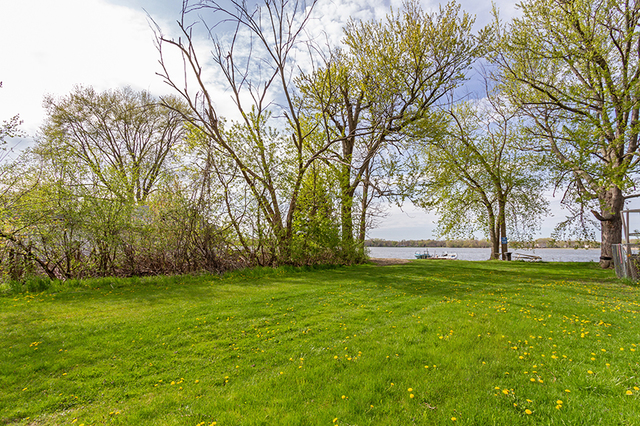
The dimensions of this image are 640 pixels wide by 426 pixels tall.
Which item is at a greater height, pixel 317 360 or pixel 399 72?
pixel 399 72

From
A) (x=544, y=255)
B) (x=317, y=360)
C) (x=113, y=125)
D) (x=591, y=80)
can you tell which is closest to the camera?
(x=317, y=360)

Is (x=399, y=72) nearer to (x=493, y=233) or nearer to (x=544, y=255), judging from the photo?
(x=493, y=233)

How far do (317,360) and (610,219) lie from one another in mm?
17129

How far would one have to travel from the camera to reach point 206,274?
10.9 metres

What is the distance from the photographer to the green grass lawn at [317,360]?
2.86 m

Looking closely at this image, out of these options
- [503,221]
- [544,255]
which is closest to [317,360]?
[503,221]

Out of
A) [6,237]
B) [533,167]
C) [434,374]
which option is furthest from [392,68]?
[6,237]

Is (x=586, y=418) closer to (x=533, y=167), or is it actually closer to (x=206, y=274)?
(x=206, y=274)

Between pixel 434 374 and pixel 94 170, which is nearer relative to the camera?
pixel 434 374

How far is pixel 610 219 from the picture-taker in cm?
1391

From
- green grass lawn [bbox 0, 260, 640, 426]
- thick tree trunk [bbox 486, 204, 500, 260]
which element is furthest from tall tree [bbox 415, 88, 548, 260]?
green grass lawn [bbox 0, 260, 640, 426]

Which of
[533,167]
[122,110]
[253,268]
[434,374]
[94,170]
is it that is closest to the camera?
[434,374]

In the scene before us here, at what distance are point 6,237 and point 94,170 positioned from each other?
312 cm

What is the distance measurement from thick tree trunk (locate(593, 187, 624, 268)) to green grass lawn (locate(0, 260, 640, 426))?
8692mm
